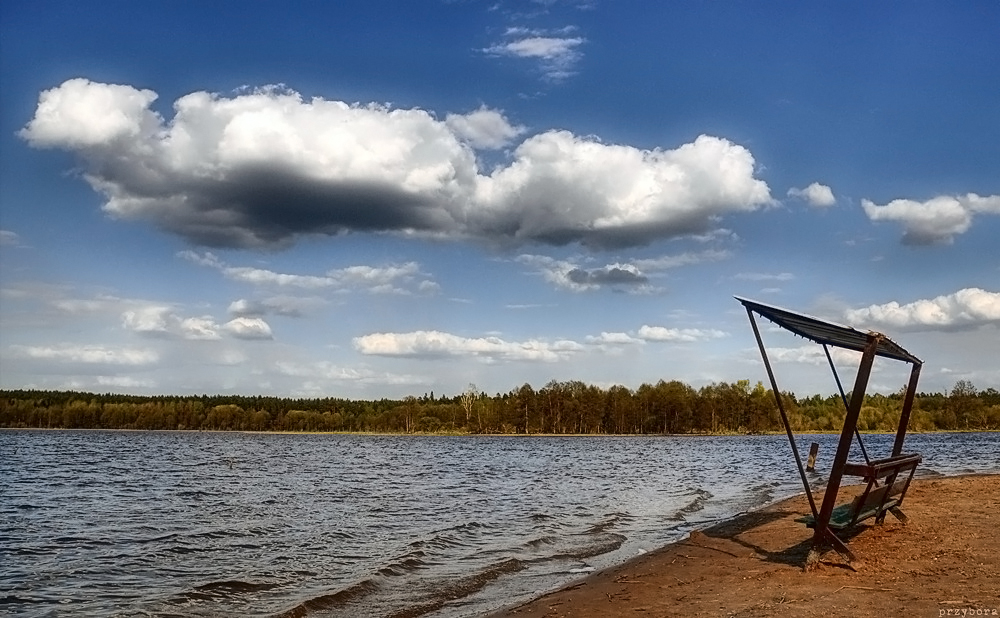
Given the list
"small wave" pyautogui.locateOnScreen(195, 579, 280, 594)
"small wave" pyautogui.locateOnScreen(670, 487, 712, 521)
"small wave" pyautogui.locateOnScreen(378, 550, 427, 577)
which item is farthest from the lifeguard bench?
"small wave" pyautogui.locateOnScreen(195, 579, 280, 594)

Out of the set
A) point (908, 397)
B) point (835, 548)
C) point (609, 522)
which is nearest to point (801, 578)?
point (835, 548)

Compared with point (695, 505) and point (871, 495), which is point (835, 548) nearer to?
point (871, 495)

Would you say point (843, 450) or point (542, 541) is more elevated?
point (843, 450)

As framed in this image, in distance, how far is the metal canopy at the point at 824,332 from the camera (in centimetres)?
1089

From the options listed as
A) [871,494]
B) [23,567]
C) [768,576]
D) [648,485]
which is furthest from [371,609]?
[648,485]

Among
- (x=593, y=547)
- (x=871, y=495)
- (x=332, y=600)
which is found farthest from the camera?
(x=593, y=547)

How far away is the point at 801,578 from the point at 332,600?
25.0 feet

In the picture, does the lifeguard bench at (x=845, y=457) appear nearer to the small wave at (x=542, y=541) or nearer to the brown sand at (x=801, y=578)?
the brown sand at (x=801, y=578)

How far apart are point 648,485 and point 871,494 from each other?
2365cm

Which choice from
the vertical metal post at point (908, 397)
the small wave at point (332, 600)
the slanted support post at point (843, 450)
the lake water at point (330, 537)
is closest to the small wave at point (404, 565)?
the lake water at point (330, 537)

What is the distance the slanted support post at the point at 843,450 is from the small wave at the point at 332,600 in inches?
298

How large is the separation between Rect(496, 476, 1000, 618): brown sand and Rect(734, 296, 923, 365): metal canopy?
3284 millimetres

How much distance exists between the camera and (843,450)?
1062cm

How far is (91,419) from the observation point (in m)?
194
